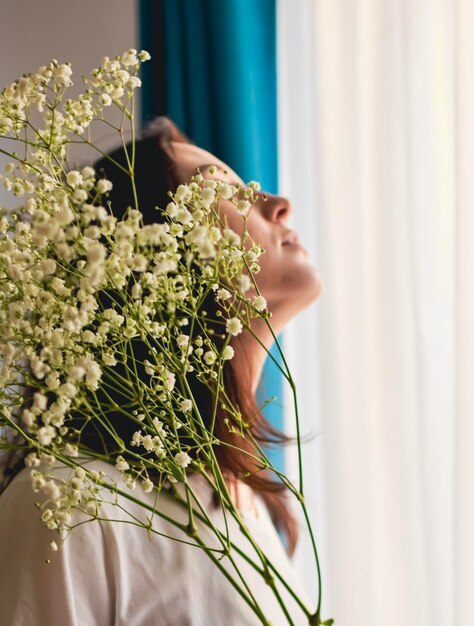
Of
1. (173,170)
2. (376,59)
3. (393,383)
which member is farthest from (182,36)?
(393,383)

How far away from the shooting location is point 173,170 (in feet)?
4.15

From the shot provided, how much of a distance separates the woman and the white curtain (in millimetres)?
378

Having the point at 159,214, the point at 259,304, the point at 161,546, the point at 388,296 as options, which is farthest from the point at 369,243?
the point at 259,304

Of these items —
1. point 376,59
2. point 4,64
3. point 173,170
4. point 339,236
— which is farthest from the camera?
point 4,64

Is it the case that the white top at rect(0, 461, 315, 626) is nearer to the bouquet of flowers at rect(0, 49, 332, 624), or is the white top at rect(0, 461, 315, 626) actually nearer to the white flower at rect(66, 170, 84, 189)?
the bouquet of flowers at rect(0, 49, 332, 624)

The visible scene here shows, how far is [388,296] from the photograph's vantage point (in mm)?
1630

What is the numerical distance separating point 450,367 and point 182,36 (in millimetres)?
1105

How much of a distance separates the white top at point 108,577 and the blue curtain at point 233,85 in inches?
27.5

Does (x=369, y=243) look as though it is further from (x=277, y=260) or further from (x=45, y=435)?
(x=45, y=435)

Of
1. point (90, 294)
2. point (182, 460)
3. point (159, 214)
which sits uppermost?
point (159, 214)

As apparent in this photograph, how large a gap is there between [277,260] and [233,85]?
79 centimetres

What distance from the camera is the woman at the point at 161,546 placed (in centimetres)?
96

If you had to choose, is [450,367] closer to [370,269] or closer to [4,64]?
[370,269]

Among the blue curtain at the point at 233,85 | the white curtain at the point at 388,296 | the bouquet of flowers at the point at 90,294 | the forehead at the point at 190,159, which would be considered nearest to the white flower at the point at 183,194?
the bouquet of flowers at the point at 90,294
